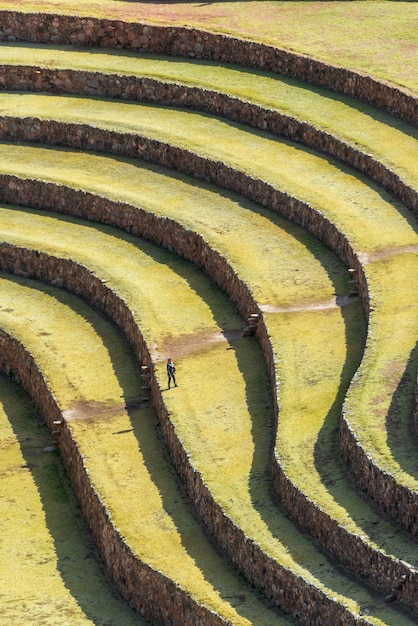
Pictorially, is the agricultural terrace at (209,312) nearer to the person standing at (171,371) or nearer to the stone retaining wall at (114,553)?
the stone retaining wall at (114,553)

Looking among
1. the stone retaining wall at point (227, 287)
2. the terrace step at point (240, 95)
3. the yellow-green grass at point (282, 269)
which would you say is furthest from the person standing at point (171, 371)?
the terrace step at point (240, 95)

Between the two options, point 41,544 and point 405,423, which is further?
point 41,544

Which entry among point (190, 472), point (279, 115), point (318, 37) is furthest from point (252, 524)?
point (318, 37)

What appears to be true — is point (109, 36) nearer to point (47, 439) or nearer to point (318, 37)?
point (318, 37)

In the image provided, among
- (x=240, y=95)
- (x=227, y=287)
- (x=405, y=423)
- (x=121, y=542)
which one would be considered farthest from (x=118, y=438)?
(x=240, y=95)

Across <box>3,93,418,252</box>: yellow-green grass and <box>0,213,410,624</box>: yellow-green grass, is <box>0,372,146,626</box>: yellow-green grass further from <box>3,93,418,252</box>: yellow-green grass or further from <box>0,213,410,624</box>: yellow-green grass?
<box>3,93,418,252</box>: yellow-green grass

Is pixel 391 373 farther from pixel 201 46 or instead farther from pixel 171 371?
pixel 201 46
